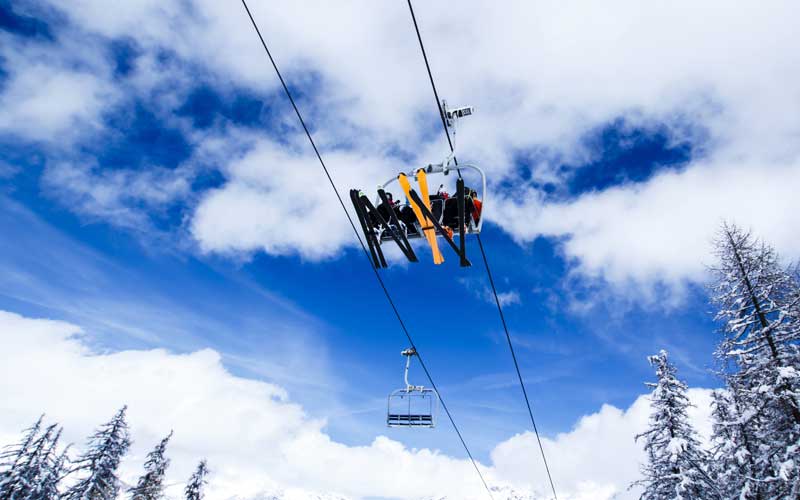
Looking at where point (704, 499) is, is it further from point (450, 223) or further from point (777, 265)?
point (450, 223)

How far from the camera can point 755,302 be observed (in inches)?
551

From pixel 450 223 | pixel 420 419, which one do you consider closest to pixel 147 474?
pixel 420 419

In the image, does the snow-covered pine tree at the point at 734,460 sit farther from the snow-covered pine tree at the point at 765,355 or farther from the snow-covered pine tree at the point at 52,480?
the snow-covered pine tree at the point at 52,480

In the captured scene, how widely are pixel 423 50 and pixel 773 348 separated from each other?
50.4 feet

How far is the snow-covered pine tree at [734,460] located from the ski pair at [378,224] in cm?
1304

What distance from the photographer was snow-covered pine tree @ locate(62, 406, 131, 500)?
82.0 feet

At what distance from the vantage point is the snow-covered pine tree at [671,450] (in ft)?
57.8

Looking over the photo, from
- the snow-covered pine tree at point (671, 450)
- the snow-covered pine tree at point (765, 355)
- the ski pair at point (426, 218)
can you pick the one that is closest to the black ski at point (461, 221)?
the ski pair at point (426, 218)

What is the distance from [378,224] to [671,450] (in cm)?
1815

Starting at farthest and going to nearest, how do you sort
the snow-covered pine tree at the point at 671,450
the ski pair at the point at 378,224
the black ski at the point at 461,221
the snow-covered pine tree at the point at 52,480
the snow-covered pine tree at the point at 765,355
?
the snow-covered pine tree at the point at 52,480, the snow-covered pine tree at the point at 671,450, the snow-covered pine tree at the point at 765,355, the ski pair at the point at 378,224, the black ski at the point at 461,221

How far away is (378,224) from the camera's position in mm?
8992

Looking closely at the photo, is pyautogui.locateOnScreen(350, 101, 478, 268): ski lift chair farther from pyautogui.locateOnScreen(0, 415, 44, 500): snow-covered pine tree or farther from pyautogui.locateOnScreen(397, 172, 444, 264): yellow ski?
pyautogui.locateOnScreen(0, 415, 44, 500): snow-covered pine tree

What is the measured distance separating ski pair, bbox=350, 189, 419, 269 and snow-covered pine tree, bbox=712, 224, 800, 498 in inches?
483

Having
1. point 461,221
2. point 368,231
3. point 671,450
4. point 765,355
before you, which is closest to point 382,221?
point 368,231
